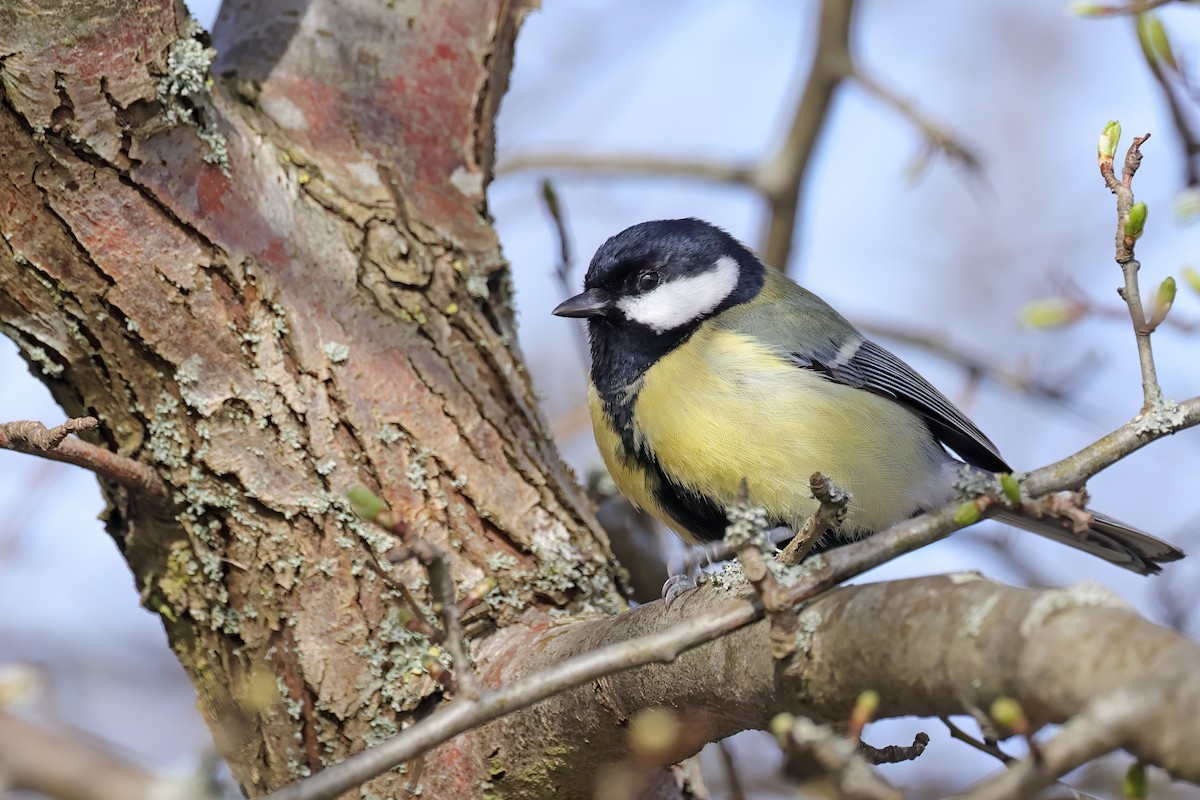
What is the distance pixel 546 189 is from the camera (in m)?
2.78

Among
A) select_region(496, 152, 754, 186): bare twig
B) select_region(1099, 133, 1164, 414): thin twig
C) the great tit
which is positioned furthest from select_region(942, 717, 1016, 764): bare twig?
select_region(496, 152, 754, 186): bare twig

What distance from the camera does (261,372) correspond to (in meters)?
2.20

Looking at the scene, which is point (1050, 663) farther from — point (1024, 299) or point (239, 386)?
point (1024, 299)

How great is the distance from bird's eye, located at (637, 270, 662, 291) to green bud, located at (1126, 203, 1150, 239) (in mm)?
1502

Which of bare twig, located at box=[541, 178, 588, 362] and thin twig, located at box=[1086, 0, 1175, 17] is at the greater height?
bare twig, located at box=[541, 178, 588, 362]

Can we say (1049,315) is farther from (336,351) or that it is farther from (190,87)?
(190,87)

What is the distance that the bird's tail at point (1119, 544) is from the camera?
8.57ft

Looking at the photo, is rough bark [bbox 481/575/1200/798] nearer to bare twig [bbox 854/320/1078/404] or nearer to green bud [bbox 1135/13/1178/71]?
green bud [bbox 1135/13/1178/71]

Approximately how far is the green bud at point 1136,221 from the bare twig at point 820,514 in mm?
568

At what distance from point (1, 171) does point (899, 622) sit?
173 centimetres

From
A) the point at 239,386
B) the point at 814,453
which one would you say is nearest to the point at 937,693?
the point at 814,453

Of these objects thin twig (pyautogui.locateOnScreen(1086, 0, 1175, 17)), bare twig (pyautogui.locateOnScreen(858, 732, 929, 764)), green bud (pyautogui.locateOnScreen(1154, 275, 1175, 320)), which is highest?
thin twig (pyautogui.locateOnScreen(1086, 0, 1175, 17))

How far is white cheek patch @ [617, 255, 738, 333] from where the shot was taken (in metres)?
2.88

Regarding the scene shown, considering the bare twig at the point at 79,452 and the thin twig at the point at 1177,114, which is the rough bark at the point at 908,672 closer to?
the bare twig at the point at 79,452
